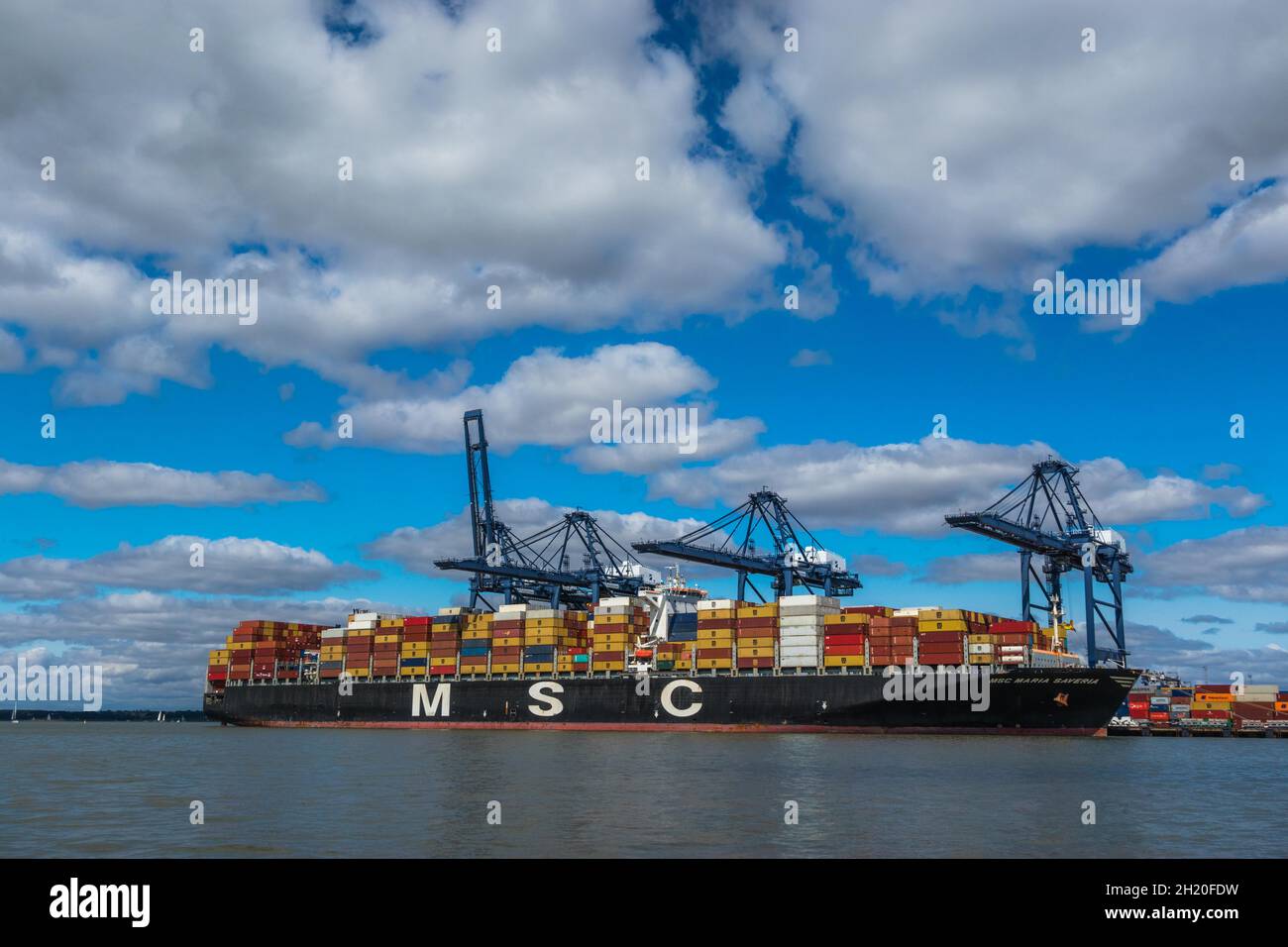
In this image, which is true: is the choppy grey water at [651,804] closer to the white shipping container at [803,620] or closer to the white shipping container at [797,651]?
the white shipping container at [797,651]

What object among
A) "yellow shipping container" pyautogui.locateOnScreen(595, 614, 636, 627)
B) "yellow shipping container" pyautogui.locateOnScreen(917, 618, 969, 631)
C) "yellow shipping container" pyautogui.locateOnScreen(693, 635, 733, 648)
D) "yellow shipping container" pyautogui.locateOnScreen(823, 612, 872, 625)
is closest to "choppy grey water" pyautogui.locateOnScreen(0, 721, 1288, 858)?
"yellow shipping container" pyautogui.locateOnScreen(917, 618, 969, 631)

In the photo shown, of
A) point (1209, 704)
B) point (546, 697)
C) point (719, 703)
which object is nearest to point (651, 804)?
point (719, 703)

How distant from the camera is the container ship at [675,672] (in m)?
77.2

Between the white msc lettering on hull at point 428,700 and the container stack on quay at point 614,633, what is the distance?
16287 mm

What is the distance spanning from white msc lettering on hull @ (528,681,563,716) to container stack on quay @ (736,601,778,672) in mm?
18945

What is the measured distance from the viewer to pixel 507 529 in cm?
12481

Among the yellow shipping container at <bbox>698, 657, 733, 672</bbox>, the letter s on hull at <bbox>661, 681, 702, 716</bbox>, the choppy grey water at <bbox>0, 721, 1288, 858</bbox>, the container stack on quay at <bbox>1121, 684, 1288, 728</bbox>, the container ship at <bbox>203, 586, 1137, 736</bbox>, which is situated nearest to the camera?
the choppy grey water at <bbox>0, 721, 1288, 858</bbox>

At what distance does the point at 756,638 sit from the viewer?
88000mm

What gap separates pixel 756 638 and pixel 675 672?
8676mm

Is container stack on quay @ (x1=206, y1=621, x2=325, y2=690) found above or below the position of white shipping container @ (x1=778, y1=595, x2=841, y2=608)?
below

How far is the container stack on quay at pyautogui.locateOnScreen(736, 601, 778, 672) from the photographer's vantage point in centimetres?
8719

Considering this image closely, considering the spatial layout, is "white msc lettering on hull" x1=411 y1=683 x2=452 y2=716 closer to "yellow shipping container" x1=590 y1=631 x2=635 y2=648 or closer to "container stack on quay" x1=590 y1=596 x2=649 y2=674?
"container stack on quay" x1=590 y1=596 x2=649 y2=674

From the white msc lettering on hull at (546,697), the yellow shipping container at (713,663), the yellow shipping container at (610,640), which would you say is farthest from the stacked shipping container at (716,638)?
the white msc lettering on hull at (546,697)
